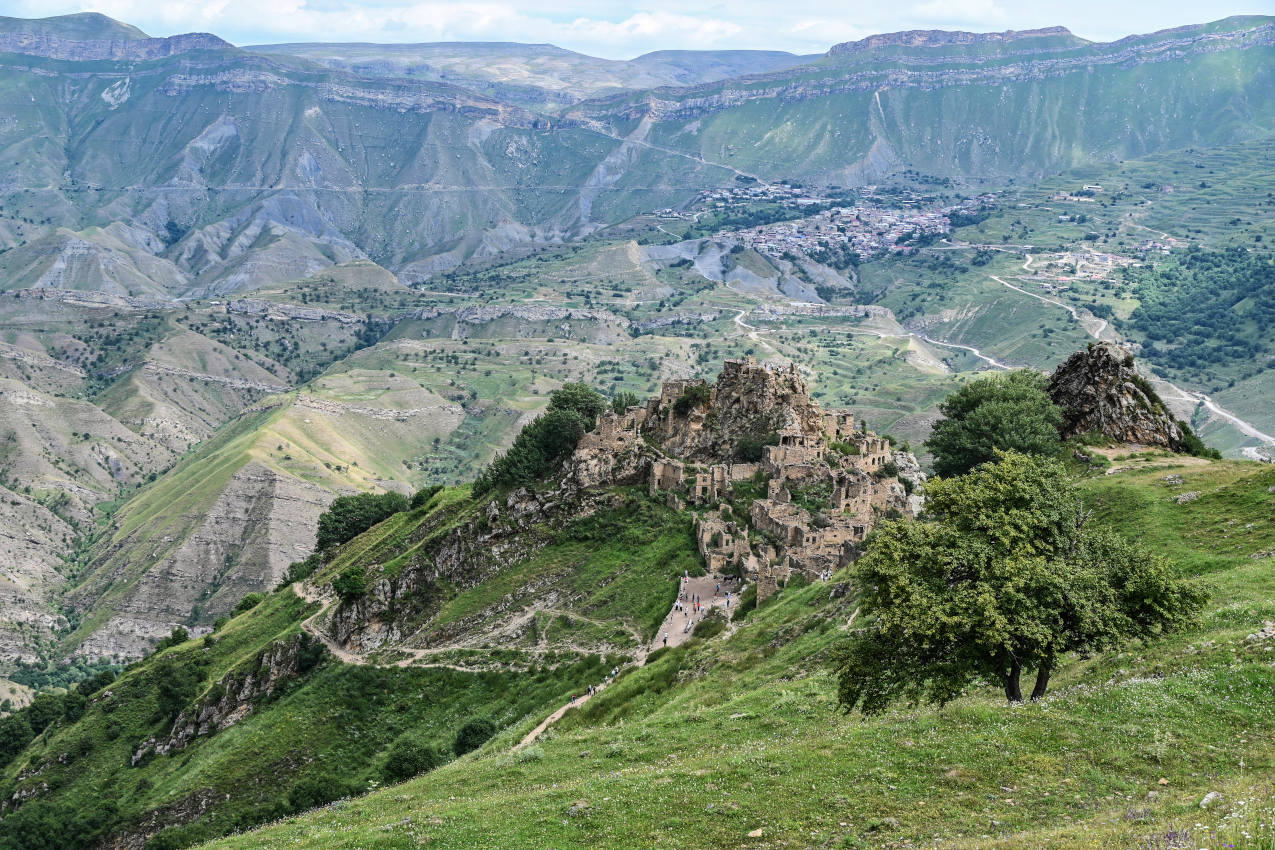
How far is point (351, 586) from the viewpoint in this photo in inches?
3770

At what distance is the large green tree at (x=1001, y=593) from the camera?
95.0ft

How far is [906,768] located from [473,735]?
46328 mm

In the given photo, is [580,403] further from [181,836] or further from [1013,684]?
[1013,684]

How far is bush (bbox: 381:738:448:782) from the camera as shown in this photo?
6775cm

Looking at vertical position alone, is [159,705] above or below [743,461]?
below

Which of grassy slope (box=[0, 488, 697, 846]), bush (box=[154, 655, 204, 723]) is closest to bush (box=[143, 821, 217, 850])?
grassy slope (box=[0, 488, 697, 846])

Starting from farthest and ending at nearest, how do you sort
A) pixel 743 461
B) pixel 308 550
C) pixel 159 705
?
pixel 308 550 → pixel 159 705 → pixel 743 461

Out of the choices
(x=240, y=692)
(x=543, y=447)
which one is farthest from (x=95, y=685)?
(x=543, y=447)

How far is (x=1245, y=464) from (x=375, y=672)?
65.7 m

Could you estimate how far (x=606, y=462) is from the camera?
293 ft

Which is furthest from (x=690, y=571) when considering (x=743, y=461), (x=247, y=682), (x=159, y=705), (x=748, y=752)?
(x=159, y=705)

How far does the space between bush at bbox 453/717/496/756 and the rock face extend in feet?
158

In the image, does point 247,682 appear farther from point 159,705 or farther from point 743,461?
point 743,461

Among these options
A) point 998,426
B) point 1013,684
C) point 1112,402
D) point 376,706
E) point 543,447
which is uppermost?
point 1112,402
